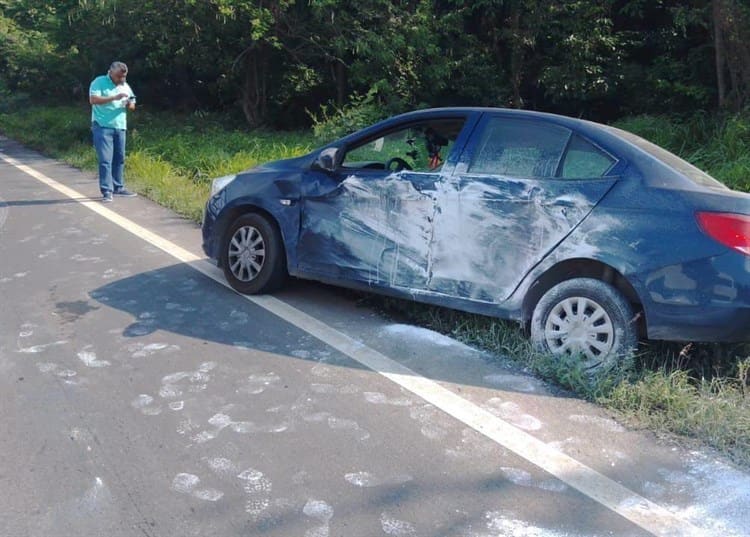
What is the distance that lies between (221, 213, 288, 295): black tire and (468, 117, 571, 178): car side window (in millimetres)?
1762

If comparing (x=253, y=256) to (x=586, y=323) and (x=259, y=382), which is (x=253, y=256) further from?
(x=586, y=323)

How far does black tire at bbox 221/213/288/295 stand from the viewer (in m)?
6.13

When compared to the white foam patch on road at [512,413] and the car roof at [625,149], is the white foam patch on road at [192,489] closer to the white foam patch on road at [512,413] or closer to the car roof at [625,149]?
the white foam patch on road at [512,413]

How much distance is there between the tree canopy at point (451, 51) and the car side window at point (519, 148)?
22.1ft

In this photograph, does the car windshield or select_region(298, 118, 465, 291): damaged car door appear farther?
select_region(298, 118, 465, 291): damaged car door

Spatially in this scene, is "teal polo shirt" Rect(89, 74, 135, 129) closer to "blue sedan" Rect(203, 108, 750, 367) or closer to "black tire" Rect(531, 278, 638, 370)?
"blue sedan" Rect(203, 108, 750, 367)

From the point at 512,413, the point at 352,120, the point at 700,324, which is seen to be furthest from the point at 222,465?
the point at 352,120

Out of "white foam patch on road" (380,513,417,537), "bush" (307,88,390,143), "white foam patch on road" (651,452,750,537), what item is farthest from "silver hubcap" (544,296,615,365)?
"bush" (307,88,390,143)

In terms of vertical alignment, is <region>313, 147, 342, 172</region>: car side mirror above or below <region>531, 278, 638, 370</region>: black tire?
above

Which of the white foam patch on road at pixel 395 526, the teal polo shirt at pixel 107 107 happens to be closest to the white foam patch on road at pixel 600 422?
the white foam patch on road at pixel 395 526

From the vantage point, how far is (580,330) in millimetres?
4723

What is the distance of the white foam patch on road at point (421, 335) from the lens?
5.27 m

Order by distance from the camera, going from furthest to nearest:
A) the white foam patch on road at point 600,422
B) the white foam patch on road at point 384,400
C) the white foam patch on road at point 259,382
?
the white foam patch on road at point 259,382
the white foam patch on road at point 384,400
the white foam patch on road at point 600,422

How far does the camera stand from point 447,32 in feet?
49.4
